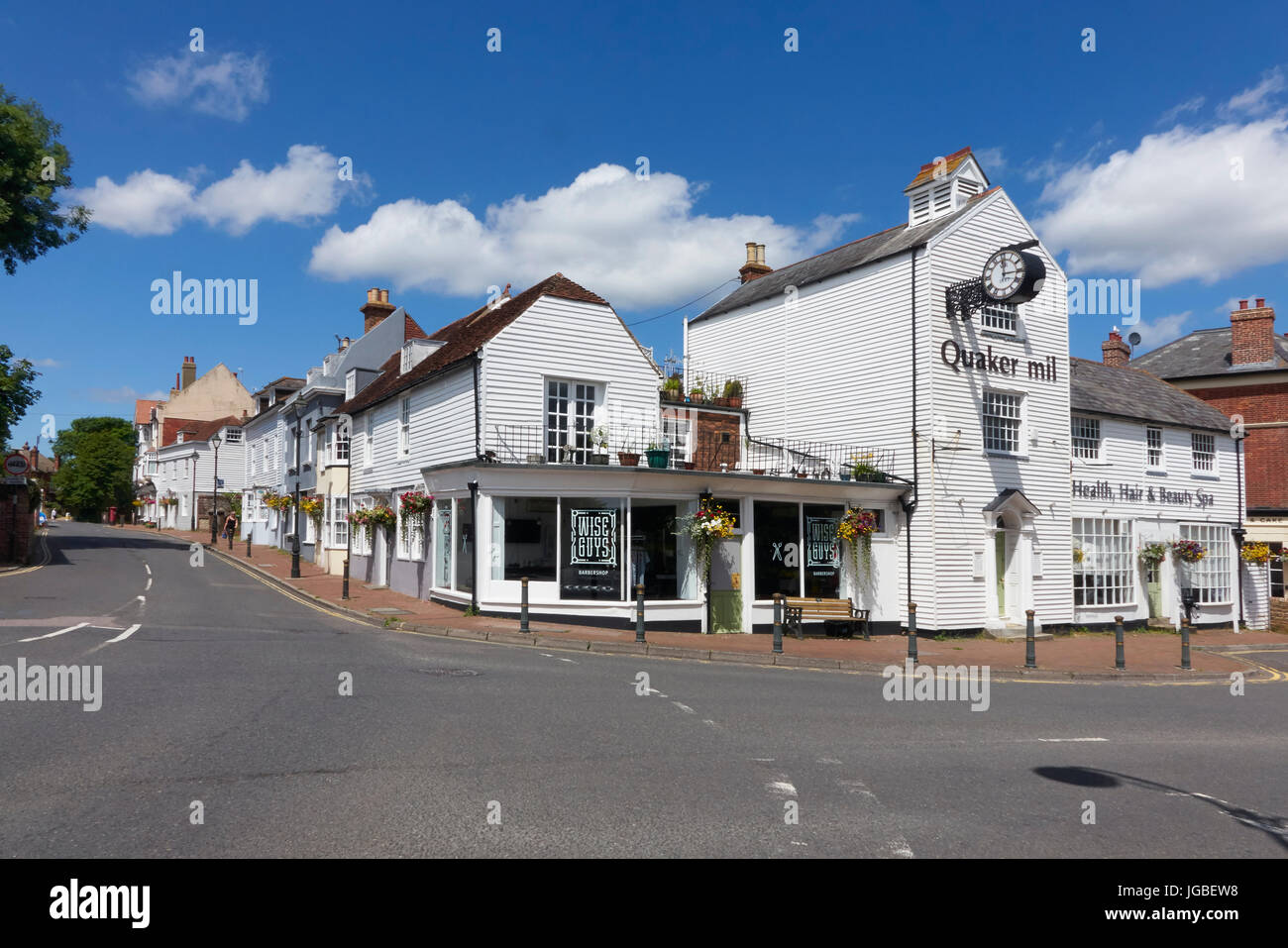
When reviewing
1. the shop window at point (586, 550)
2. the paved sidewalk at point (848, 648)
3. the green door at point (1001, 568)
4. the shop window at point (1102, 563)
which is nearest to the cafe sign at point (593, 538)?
the shop window at point (586, 550)

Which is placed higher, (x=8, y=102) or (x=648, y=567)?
(x=8, y=102)

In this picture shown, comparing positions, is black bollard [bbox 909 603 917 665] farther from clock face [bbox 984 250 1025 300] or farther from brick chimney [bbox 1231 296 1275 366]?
brick chimney [bbox 1231 296 1275 366]

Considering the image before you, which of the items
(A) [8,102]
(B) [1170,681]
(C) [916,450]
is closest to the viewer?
(B) [1170,681]

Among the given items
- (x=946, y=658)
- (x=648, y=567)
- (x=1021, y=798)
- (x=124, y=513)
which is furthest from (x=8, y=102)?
(x=124, y=513)

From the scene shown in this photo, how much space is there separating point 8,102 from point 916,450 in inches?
1264

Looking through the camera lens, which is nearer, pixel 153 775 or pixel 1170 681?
pixel 153 775

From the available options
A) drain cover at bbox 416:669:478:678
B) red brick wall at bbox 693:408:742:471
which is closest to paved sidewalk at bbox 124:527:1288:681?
drain cover at bbox 416:669:478:678

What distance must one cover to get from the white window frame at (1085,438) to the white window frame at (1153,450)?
2.54 m

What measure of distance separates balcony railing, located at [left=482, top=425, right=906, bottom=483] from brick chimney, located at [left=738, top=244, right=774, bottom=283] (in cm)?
709

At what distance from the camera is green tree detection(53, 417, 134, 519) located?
80.8 metres

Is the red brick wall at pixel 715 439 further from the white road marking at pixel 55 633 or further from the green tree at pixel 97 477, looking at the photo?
the green tree at pixel 97 477

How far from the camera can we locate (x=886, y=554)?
2158cm

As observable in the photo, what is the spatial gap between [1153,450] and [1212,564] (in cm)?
442
